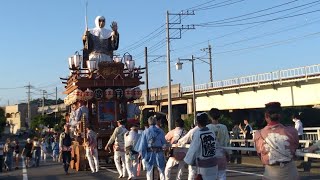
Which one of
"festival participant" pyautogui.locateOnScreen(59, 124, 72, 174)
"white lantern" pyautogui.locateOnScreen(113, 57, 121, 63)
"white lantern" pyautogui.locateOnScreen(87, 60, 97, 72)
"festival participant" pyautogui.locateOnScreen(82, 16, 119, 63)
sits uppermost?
"festival participant" pyautogui.locateOnScreen(82, 16, 119, 63)

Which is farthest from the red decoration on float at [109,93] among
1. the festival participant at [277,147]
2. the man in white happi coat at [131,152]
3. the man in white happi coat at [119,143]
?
the festival participant at [277,147]

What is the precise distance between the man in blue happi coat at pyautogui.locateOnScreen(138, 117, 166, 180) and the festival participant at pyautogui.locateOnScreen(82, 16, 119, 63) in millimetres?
10015

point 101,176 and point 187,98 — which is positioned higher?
point 187,98

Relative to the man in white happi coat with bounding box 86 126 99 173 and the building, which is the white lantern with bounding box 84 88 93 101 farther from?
the building

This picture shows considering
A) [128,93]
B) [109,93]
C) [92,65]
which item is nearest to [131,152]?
[109,93]

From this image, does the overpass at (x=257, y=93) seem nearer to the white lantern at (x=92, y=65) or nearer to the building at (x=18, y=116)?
the white lantern at (x=92, y=65)

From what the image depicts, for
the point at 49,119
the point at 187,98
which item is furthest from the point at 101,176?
the point at 49,119

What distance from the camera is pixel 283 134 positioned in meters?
6.04

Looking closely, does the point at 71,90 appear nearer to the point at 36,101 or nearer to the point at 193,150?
the point at 193,150

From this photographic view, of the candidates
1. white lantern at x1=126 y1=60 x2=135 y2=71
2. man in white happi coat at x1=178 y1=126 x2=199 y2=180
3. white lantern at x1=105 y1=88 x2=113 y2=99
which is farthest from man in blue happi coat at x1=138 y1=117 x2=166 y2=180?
white lantern at x1=126 y1=60 x2=135 y2=71

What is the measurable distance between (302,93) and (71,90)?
2682cm

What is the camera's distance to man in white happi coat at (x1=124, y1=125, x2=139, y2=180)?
44.7 ft

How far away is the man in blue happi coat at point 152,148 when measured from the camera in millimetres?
10922

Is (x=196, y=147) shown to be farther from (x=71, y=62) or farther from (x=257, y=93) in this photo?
(x=257, y=93)
